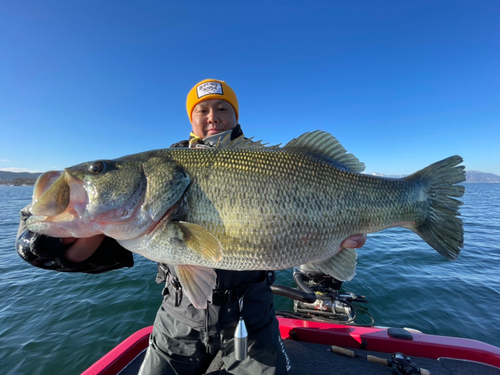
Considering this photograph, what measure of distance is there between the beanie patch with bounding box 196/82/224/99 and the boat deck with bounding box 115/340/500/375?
3.80 m

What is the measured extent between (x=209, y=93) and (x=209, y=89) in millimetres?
98

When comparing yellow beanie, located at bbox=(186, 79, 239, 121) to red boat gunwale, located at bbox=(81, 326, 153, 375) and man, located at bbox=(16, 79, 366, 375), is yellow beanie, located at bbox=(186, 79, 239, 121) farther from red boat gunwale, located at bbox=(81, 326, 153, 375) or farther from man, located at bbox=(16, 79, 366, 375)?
red boat gunwale, located at bbox=(81, 326, 153, 375)

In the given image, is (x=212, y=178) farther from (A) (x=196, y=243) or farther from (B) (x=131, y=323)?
(B) (x=131, y=323)

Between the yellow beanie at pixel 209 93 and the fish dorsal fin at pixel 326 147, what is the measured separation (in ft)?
5.66

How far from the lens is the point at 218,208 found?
1859 mm

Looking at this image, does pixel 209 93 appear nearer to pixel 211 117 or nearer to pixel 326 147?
pixel 211 117

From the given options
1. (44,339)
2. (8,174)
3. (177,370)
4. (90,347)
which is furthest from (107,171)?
(8,174)

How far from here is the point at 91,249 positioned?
2.12 m

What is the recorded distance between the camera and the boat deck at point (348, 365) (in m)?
2.88

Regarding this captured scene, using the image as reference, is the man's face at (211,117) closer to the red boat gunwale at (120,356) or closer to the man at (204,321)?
the man at (204,321)

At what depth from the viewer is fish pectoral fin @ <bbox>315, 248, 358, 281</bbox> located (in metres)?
2.21

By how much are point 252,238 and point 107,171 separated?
135cm

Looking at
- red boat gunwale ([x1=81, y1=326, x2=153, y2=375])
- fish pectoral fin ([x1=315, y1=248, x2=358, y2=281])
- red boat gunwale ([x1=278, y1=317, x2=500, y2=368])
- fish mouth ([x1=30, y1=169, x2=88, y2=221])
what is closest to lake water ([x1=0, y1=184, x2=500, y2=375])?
red boat gunwale ([x1=81, y1=326, x2=153, y2=375])

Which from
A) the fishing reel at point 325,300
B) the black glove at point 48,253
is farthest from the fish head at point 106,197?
the fishing reel at point 325,300
